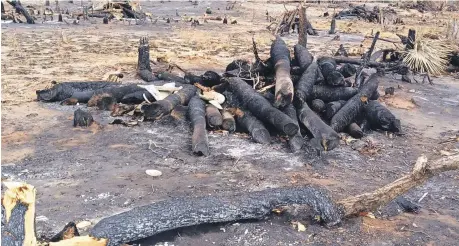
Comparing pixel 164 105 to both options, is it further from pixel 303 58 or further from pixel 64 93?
pixel 303 58

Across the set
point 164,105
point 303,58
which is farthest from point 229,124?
point 303,58

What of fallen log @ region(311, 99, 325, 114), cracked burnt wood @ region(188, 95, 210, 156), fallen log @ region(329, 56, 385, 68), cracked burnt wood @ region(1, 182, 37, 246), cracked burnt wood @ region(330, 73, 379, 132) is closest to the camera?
cracked burnt wood @ region(1, 182, 37, 246)

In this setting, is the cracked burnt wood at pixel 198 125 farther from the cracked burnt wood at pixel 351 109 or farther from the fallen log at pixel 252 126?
the cracked burnt wood at pixel 351 109

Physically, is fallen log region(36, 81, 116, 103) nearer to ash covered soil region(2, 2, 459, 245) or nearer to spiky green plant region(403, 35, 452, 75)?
ash covered soil region(2, 2, 459, 245)

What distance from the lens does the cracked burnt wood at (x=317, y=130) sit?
7637 mm

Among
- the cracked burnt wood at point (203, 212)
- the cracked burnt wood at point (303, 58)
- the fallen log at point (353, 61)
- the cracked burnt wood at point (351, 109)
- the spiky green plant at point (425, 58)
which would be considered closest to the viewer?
the cracked burnt wood at point (203, 212)

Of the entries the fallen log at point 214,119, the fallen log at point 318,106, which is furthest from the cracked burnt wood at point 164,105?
the fallen log at point 318,106

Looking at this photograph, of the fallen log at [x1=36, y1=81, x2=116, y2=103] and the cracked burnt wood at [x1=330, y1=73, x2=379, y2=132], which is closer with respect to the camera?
the cracked burnt wood at [x1=330, y1=73, x2=379, y2=132]

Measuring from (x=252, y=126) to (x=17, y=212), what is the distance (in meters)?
5.23

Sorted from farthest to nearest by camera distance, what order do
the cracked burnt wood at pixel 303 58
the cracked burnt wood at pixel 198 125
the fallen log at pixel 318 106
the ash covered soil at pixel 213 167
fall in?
1. the cracked burnt wood at pixel 303 58
2. the fallen log at pixel 318 106
3. the cracked burnt wood at pixel 198 125
4. the ash covered soil at pixel 213 167

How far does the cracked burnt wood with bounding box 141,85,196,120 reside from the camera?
8.68m

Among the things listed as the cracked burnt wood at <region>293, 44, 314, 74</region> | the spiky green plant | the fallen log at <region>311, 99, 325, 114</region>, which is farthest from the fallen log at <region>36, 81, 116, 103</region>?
the spiky green plant

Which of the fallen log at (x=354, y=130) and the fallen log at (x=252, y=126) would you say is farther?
the fallen log at (x=354, y=130)

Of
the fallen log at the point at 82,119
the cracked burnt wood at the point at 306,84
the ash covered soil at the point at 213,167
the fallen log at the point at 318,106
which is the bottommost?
the ash covered soil at the point at 213,167
